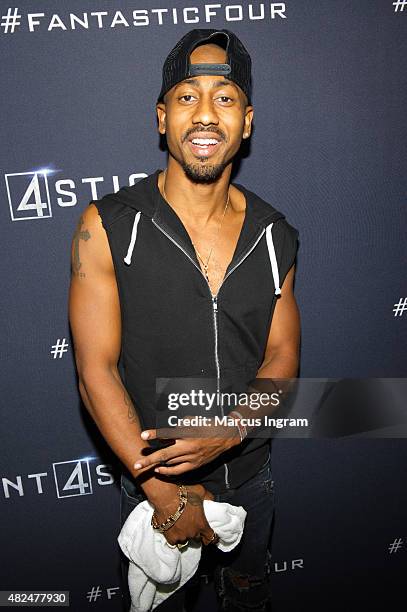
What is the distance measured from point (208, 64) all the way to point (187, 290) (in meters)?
0.60

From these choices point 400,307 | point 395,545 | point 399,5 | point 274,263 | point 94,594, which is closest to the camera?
point 274,263

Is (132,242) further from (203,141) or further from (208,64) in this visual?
(208,64)

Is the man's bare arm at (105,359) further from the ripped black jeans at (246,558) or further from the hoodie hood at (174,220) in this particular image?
the ripped black jeans at (246,558)

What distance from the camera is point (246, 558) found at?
1.94 metres

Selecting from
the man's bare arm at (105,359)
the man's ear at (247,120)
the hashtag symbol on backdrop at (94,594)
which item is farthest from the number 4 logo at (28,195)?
the hashtag symbol on backdrop at (94,594)

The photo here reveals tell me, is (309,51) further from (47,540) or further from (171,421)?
(47,540)

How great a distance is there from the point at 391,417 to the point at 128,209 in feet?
4.39

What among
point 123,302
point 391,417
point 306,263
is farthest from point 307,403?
point 123,302

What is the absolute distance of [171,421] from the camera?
1670mm

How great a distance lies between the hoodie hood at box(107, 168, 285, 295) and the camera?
1.59m

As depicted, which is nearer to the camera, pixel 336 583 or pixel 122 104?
pixel 122 104

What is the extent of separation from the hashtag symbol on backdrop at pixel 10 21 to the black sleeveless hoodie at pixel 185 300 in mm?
569

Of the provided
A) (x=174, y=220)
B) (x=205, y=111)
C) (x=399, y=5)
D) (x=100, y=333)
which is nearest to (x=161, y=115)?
(x=205, y=111)

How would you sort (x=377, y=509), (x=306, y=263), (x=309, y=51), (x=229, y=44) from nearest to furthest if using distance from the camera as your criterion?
(x=229, y=44) < (x=309, y=51) < (x=306, y=263) < (x=377, y=509)
